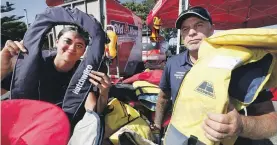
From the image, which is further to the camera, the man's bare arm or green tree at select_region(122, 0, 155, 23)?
green tree at select_region(122, 0, 155, 23)

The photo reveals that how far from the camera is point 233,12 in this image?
920 cm

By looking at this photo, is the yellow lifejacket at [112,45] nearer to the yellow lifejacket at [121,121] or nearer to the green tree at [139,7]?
the yellow lifejacket at [121,121]

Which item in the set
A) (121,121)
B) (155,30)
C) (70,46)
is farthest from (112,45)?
(121,121)

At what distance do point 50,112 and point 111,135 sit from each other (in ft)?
2.13

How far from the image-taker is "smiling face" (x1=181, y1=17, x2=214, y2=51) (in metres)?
1.79

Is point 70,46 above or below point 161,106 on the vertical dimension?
above

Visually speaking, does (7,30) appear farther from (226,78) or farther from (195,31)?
(226,78)

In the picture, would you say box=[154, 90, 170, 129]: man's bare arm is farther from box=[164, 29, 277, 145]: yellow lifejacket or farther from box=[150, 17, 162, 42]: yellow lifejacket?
box=[150, 17, 162, 42]: yellow lifejacket

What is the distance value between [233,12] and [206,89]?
894 centimetres

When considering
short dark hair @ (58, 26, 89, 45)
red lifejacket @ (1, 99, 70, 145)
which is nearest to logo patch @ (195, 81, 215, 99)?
red lifejacket @ (1, 99, 70, 145)

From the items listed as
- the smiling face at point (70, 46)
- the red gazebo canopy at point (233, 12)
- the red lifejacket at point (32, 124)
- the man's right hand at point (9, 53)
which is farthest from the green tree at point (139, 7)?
the red lifejacket at point (32, 124)

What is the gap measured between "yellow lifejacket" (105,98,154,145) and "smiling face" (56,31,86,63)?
430 millimetres

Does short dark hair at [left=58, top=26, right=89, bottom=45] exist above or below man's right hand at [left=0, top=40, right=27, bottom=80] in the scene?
above

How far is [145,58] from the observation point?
Answer: 27.2ft
